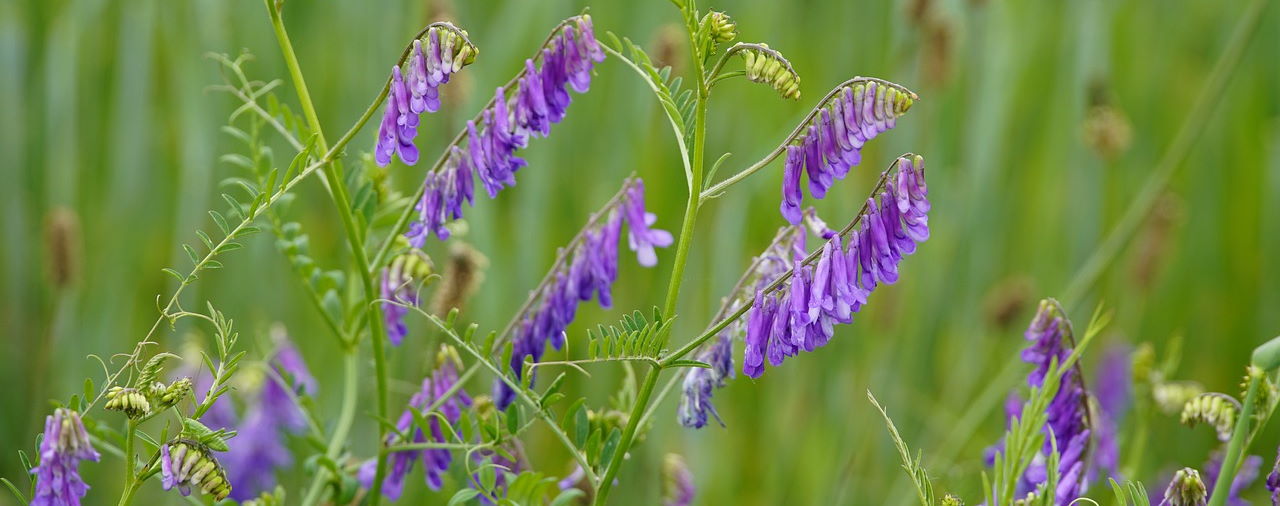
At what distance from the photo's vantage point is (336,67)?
232 centimetres

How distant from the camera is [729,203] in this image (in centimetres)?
206

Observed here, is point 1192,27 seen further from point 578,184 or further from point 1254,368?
point 1254,368

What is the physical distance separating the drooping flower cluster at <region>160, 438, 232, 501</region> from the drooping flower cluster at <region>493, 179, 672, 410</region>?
0.23m

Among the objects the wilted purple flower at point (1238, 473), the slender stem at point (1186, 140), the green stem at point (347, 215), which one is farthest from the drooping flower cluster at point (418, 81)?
the slender stem at point (1186, 140)

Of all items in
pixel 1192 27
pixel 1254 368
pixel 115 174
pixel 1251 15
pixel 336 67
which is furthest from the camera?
pixel 1192 27

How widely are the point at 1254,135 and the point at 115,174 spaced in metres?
2.14

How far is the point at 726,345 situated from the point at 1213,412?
0.92ft

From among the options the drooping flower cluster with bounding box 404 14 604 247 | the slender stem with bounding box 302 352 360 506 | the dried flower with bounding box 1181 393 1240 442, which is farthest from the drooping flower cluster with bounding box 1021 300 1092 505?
the slender stem with bounding box 302 352 360 506

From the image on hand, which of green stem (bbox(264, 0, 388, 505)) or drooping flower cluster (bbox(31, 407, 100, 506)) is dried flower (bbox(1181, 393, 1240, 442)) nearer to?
green stem (bbox(264, 0, 388, 505))

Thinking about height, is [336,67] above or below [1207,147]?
below

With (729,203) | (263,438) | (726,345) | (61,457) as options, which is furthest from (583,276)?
(729,203)

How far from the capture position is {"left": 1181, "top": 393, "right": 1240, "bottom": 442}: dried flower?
72cm

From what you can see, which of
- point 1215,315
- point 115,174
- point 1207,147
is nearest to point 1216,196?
point 1207,147

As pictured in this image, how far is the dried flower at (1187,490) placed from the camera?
2.19 feet
